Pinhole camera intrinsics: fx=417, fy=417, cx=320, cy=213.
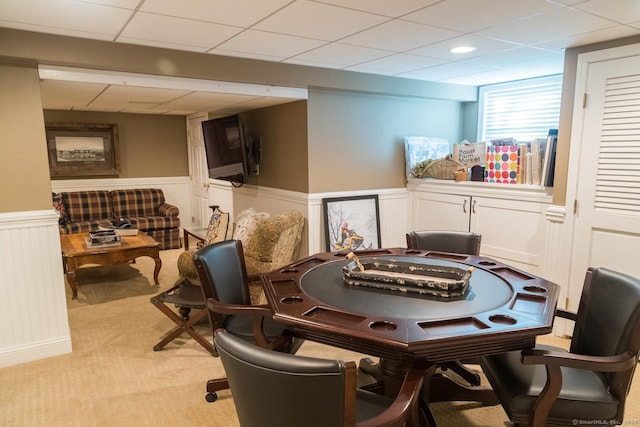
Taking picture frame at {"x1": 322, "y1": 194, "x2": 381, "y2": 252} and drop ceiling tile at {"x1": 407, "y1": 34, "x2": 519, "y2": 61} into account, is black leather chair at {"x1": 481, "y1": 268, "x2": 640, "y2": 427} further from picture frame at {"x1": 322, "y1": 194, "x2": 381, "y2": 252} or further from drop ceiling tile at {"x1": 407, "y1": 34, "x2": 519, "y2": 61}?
picture frame at {"x1": 322, "y1": 194, "x2": 381, "y2": 252}

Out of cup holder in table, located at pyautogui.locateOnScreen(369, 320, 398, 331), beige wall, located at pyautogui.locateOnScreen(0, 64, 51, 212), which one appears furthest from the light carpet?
beige wall, located at pyautogui.locateOnScreen(0, 64, 51, 212)

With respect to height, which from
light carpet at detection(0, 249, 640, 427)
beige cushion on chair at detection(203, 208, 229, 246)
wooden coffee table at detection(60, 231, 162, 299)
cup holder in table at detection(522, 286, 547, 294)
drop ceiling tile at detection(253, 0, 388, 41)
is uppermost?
drop ceiling tile at detection(253, 0, 388, 41)

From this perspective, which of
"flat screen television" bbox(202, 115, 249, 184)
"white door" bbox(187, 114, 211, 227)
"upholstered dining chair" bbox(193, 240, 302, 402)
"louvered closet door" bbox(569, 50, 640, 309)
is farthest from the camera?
"white door" bbox(187, 114, 211, 227)

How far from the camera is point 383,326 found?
64.4 inches

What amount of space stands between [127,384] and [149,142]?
16.5ft

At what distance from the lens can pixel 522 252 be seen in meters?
3.68

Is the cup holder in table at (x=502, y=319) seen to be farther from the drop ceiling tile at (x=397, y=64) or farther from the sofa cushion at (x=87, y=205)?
the sofa cushion at (x=87, y=205)

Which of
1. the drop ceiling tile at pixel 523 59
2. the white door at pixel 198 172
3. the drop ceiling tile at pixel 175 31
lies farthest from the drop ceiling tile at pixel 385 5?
the white door at pixel 198 172

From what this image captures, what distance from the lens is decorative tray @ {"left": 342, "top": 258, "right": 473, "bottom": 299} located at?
1.97m

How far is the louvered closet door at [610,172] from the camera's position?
285cm

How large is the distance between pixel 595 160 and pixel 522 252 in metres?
1.00

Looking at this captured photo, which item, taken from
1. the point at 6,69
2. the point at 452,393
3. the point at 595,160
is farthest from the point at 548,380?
the point at 6,69

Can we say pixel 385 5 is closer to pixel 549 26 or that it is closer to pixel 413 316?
pixel 549 26

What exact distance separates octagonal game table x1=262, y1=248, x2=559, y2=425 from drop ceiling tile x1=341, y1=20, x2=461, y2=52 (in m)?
1.53
